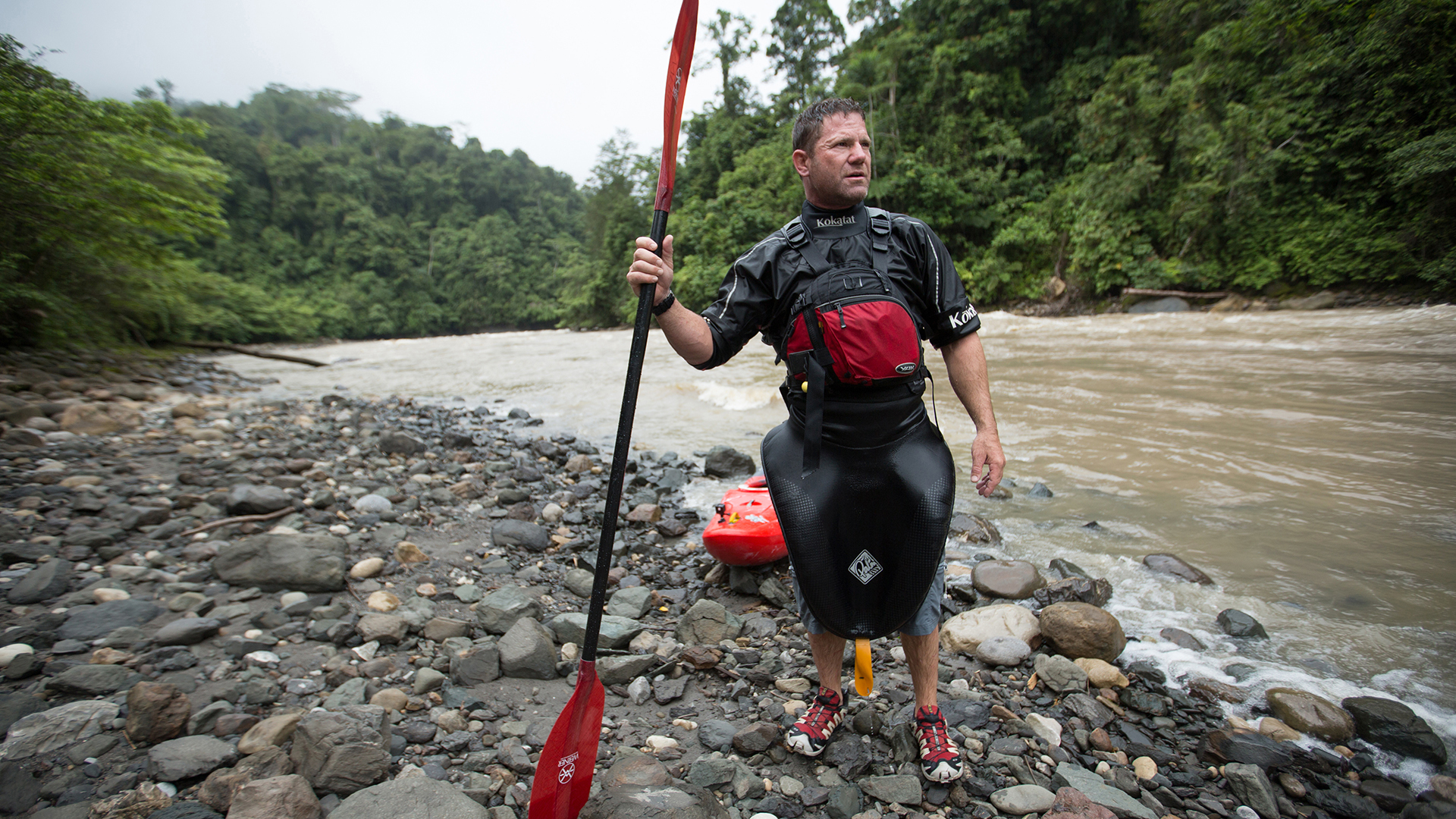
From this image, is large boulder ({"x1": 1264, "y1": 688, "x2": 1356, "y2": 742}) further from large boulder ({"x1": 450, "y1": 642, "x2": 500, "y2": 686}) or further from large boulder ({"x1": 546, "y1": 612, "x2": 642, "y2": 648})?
large boulder ({"x1": 450, "y1": 642, "x2": 500, "y2": 686})

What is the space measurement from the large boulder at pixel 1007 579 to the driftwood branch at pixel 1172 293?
1791 cm

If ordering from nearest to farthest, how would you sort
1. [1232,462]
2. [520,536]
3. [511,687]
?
[511,687] → [520,536] → [1232,462]

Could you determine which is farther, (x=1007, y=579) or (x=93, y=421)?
(x=93, y=421)

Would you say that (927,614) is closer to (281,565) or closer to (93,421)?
(281,565)

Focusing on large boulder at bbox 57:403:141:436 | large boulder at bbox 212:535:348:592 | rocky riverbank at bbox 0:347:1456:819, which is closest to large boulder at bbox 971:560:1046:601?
rocky riverbank at bbox 0:347:1456:819

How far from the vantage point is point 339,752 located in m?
1.65

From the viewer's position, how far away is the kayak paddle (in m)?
1.58

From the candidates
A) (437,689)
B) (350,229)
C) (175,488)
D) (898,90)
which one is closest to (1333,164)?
(898,90)

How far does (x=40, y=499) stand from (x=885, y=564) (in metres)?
4.79

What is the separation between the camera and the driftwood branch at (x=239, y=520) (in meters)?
3.27

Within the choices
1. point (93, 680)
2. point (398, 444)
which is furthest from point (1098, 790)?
point (398, 444)

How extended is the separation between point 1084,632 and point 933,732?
41.3 inches

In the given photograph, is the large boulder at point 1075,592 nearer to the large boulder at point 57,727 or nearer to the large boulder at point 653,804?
the large boulder at point 653,804

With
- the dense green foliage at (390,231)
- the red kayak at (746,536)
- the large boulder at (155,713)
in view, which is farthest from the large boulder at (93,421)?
the dense green foliage at (390,231)
